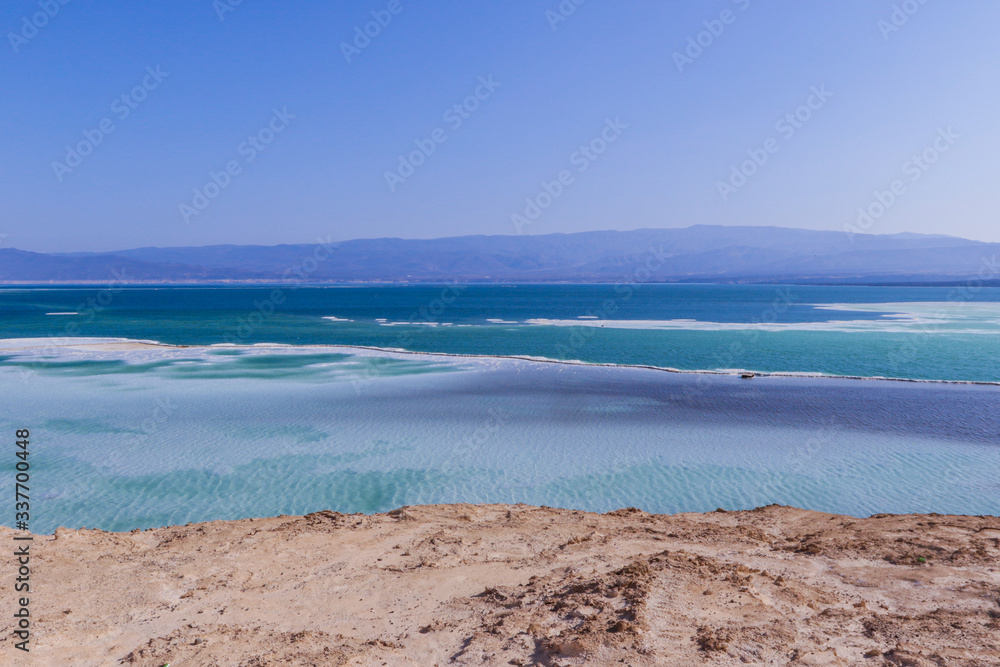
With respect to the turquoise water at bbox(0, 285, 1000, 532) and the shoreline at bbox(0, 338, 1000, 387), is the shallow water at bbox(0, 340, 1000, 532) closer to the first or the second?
the turquoise water at bbox(0, 285, 1000, 532)

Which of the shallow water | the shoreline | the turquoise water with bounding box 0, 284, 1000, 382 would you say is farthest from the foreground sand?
the turquoise water with bounding box 0, 284, 1000, 382

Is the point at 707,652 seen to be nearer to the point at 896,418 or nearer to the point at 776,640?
the point at 776,640

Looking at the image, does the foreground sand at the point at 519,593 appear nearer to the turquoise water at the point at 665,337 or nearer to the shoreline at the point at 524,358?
the shoreline at the point at 524,358

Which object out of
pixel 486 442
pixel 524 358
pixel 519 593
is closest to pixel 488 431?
pixel 486 442

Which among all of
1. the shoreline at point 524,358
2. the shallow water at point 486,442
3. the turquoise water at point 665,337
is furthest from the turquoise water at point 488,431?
the shoreline at point 524,358

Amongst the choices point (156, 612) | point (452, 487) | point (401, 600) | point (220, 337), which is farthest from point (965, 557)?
point (220, 337)

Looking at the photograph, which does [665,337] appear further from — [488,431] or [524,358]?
[488,431]
